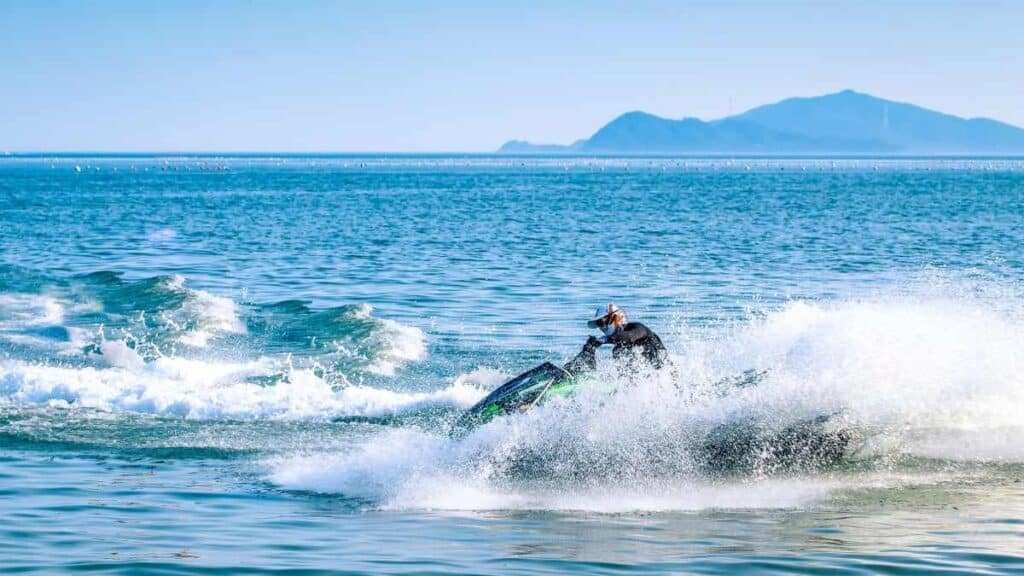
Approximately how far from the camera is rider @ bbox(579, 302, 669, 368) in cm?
1577

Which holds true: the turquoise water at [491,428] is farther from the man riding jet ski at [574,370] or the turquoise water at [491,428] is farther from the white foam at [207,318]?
the man riding jet ski at [574,370]

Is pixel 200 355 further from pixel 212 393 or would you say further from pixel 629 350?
pixel 629 350

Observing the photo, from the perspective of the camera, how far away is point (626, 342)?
1584 cm

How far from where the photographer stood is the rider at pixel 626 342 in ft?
51.7

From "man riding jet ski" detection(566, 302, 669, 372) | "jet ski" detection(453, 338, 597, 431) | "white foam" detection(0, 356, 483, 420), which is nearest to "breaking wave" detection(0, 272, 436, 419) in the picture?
"white foam" detection(0, 356, 483, 420)

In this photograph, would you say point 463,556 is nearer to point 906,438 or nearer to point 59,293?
point 906,438

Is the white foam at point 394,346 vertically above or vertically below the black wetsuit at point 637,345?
below

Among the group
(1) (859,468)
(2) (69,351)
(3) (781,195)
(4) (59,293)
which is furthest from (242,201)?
(1) (859,468)

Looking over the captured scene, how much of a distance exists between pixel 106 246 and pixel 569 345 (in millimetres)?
27972

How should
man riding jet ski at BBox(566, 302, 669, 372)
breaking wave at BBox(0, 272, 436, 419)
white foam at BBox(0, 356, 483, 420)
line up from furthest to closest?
breaking wave at BBox(0, 272, 436, 419), white foam at BBox(0, 356, 483, 420), man riding jet ski at BBox(566, 302, 669, 372)

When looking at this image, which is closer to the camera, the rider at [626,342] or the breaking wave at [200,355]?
the rider at [626,342]

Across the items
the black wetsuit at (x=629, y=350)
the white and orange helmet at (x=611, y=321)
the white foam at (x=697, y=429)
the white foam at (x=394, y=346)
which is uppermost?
the white and orange helmet at (x=611, y=321)

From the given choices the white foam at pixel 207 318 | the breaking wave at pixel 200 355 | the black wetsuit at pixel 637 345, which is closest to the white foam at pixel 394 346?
Result: the breaking wave at pixel 200 355

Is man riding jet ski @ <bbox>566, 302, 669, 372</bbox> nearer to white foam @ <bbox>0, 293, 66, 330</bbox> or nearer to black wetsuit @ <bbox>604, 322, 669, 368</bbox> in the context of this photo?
black wetsuit @ <bbox>604, 322, 669, 368</bbox>
